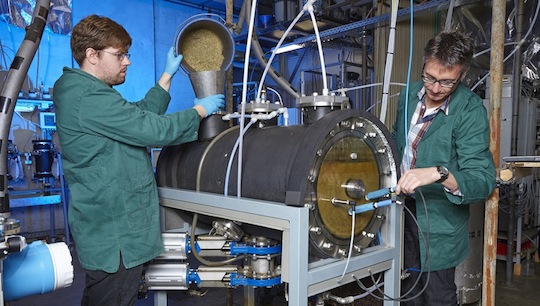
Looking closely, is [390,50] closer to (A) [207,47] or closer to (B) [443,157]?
(B) [443,157]

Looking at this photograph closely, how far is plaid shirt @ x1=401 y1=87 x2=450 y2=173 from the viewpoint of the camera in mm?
1298

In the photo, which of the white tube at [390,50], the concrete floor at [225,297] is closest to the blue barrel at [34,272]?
the white tube at [390,50]

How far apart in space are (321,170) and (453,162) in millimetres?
514

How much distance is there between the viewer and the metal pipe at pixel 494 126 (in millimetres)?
1384

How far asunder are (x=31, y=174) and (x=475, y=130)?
4.18 meters

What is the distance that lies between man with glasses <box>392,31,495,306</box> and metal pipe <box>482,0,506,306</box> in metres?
0.14

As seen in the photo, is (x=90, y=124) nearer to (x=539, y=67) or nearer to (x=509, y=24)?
(x=509, y=24)

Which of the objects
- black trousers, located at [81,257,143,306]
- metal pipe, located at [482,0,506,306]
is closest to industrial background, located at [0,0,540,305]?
metal pipe, located at [482,0,506,306]

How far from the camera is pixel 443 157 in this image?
4.06 feet

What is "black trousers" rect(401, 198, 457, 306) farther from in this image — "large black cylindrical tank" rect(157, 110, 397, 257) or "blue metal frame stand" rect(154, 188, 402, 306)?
"large black cylindrical tank" rect(157, 110, 397, 257)

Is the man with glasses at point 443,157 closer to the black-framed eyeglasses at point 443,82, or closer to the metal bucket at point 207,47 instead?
the black-framed eyeglasses at point 443,82

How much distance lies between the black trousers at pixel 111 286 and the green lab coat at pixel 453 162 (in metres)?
0.89

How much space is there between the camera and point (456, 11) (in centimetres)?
312

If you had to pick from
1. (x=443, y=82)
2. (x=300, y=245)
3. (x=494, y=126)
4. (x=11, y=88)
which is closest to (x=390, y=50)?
(x=443, y=82)
